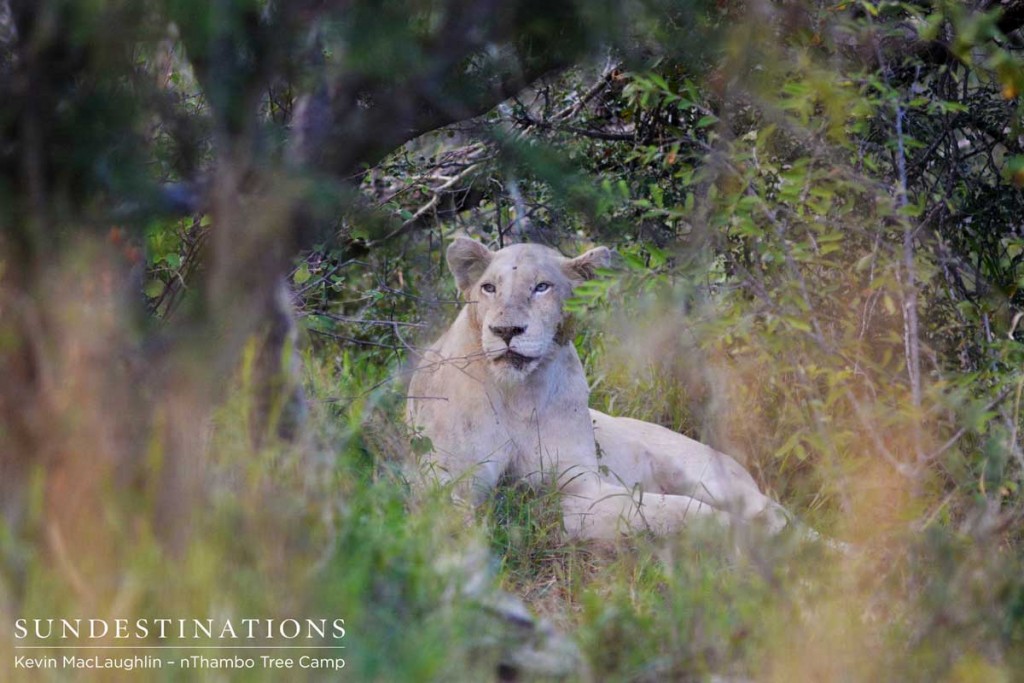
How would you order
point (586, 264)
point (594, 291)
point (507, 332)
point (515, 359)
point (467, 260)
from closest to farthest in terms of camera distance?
1. point (594, 291)
2. point (507, 332)
3. point (515, 359)
4. point (586, 264)
5. point (467, 260)

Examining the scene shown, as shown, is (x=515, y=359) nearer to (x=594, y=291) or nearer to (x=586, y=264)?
(x=586, y=264)

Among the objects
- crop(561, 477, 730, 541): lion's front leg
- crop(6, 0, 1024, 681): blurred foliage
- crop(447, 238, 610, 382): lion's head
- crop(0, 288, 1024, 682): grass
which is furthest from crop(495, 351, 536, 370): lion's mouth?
crop(0, 288, 1024, 682): grass

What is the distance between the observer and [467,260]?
18.0 ft

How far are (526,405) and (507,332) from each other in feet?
1.59

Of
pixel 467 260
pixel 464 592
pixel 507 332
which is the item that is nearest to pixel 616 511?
pixel 507 332

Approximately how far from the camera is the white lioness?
5125 mm

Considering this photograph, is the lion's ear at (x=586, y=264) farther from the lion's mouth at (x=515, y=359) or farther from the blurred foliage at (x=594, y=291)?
the lion's mouth at (x=515, y=359)

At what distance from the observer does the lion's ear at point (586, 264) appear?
17.4 feet

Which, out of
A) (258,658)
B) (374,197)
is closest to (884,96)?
(374,197)

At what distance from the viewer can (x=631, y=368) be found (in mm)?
6867

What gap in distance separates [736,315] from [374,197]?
2.10m

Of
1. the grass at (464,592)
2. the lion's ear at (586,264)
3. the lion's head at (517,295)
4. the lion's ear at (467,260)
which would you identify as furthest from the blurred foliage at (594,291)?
the lion's ear at (467,260)

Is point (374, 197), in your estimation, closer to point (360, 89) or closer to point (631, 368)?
point (631, 368)

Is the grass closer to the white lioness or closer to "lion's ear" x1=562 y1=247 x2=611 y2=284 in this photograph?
the white lioness
